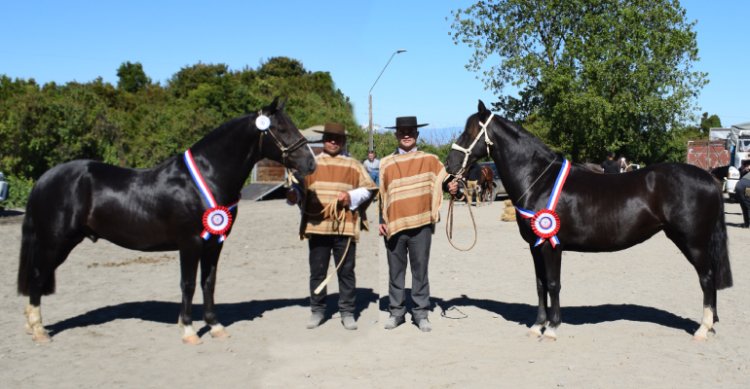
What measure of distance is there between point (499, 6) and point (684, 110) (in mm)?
9201

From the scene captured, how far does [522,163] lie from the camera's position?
6.18 metres

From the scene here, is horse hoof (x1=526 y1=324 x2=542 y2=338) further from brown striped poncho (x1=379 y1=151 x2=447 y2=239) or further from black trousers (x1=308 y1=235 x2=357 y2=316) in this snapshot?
black trousers (x1=308 y1=235 x2=357 y2=316)

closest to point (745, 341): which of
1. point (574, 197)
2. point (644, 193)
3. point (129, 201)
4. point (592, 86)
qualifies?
point (644, 193)

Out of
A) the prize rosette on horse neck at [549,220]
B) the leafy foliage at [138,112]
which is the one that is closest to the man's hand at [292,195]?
the prize rosette on horse neck at [549,220]

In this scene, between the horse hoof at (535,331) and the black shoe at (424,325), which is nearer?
the horse hoof at (535,331)

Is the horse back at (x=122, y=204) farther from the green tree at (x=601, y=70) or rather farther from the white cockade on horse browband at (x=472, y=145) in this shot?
the green tree at (x=601, y=70)

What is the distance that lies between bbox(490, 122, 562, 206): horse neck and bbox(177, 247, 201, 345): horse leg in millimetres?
2950

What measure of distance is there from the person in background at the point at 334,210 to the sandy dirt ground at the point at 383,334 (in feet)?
1.24

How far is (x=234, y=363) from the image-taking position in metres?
5.39

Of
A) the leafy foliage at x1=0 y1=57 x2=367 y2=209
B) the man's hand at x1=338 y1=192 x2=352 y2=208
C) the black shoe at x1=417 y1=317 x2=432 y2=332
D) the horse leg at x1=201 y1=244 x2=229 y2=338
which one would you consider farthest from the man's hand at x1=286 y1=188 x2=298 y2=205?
the leafy foliage at x1=0 y1=57 x2=367 y2=209

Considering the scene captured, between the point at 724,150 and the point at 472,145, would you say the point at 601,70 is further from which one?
the point at 472,145

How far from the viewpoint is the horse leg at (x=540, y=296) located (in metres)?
6.13

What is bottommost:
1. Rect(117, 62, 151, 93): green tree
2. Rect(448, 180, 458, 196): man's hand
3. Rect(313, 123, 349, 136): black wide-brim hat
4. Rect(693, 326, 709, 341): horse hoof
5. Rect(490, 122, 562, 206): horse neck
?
Rect(693, 326, 709, 341): horse hoof

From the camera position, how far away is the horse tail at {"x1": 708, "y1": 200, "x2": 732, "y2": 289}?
6051 millimetres
